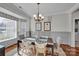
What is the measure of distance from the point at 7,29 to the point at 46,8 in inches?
38.2

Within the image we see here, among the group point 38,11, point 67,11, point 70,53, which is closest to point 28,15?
point 38,11

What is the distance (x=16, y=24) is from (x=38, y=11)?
22.2 inches

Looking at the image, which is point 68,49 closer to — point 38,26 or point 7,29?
point 38,26

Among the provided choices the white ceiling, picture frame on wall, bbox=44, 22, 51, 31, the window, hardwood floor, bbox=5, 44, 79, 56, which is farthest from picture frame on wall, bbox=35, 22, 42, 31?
hardwood floor, bbox=5, 44, 79, 56

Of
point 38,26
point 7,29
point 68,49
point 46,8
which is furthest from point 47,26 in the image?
point 7,29

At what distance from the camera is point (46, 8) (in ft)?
7.86

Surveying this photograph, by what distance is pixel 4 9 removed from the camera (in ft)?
7.40

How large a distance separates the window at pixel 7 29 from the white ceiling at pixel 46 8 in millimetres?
389

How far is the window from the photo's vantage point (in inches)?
92.7

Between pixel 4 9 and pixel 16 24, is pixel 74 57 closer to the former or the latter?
pixel 16 24

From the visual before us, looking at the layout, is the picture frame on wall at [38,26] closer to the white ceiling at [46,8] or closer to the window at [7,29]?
the white ceiling at [46,8]

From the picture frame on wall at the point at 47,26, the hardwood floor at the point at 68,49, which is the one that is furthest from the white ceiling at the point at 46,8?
the hardwood floor at the point at 68,49

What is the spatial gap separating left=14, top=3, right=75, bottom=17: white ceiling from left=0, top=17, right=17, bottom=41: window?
1.28 feet

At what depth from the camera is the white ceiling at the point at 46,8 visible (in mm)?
2367
